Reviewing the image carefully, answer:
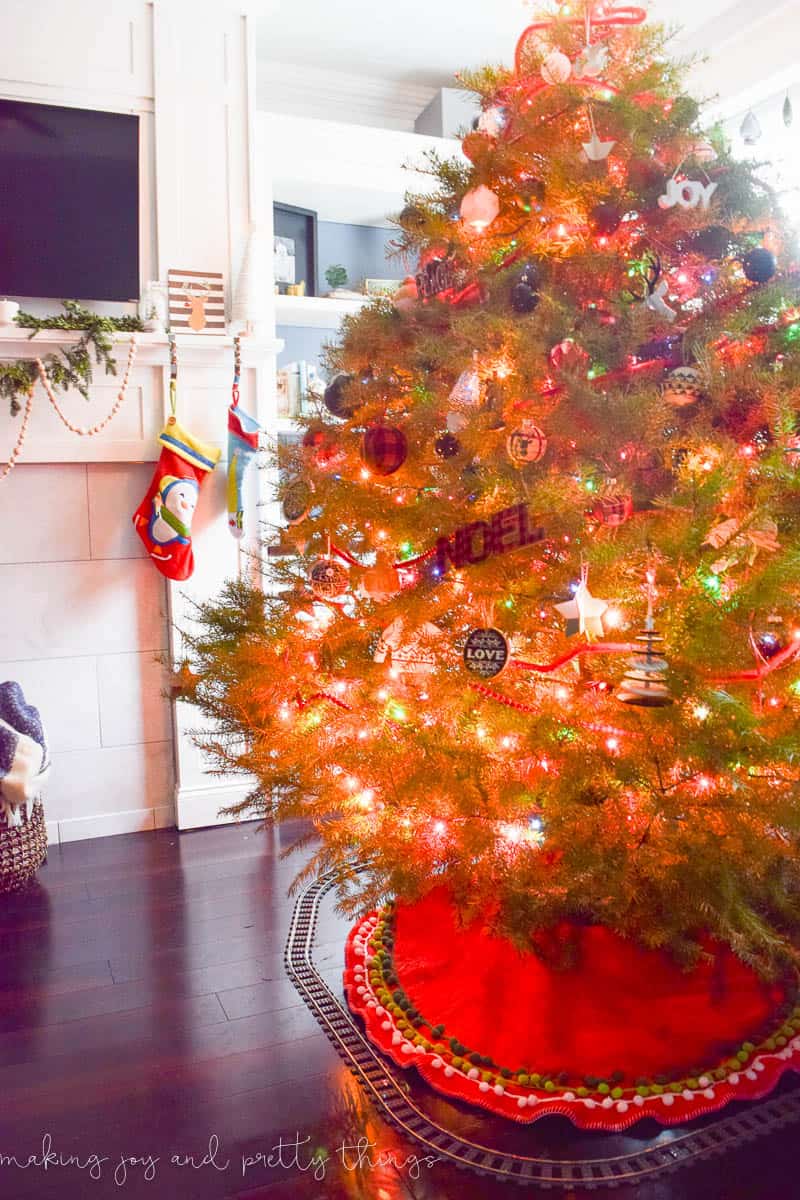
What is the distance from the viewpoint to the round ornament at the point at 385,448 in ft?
5.35

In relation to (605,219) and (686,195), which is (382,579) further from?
(686,195)

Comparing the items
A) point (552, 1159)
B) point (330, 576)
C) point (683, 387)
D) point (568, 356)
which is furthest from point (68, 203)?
point (552, 1159)

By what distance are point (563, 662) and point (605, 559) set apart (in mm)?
240

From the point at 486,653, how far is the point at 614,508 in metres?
0.30

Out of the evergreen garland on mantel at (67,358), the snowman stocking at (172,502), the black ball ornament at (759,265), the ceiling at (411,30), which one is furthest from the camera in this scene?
the ceiling at (411,30)

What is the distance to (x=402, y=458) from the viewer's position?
1.64 m

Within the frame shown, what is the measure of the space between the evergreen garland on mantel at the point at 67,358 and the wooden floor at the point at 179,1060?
51.2 inches

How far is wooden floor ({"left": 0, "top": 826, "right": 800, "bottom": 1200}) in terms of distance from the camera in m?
1.27

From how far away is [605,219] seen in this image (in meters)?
1.56

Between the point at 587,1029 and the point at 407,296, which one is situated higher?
the point at 407,296

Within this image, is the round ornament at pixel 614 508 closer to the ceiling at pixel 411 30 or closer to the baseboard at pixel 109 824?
the baseboard at pixel 109 824

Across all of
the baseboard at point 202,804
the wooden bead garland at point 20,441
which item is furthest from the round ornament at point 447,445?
the baseboard at point 202,804

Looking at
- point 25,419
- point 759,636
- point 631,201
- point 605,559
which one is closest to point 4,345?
point 25,419

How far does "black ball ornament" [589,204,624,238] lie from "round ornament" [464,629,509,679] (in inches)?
28.8
